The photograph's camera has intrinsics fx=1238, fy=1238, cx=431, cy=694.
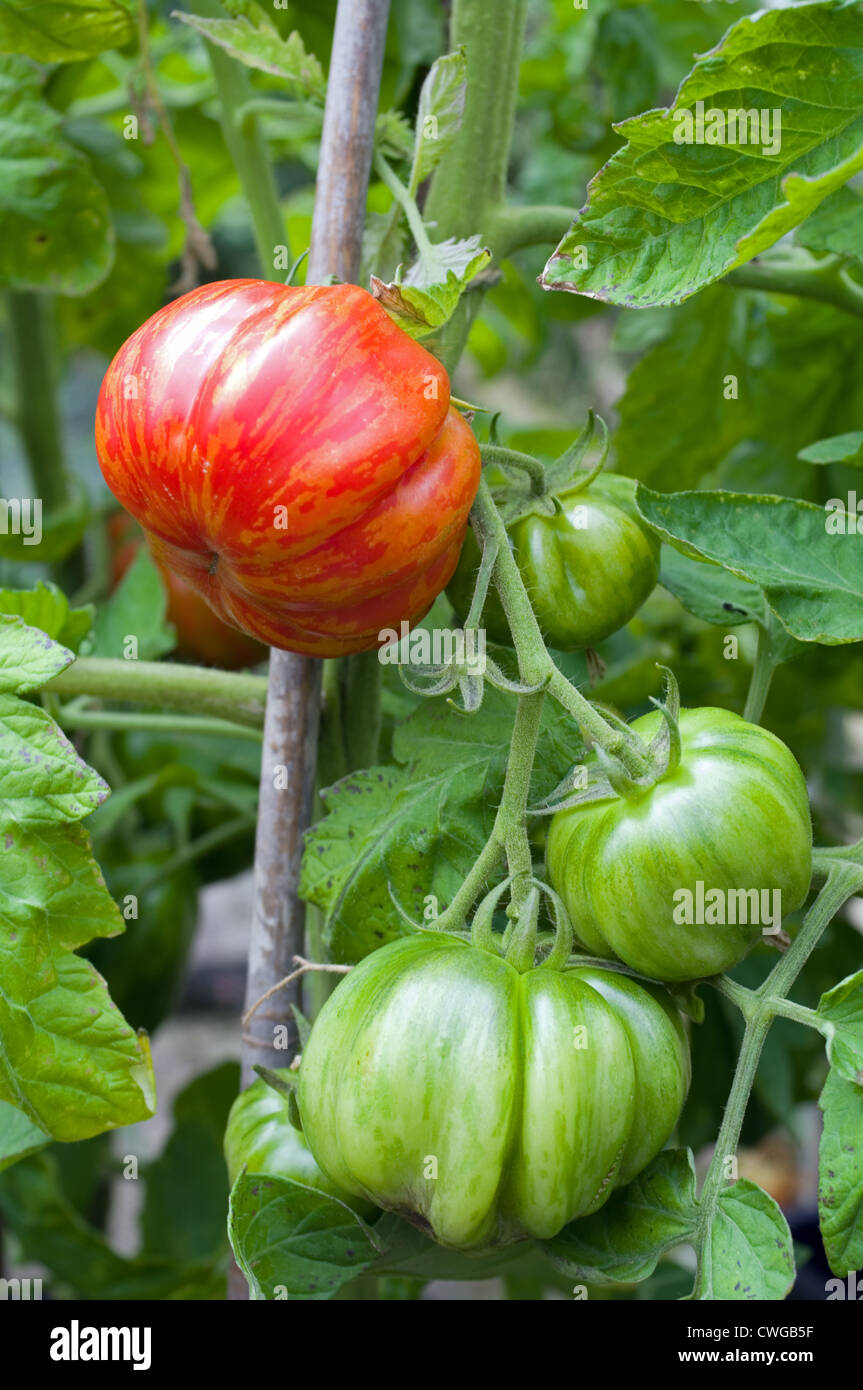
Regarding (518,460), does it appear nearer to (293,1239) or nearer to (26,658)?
(26,658)

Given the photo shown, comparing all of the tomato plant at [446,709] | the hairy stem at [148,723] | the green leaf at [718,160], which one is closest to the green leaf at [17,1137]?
the tomato plant at [446,709]

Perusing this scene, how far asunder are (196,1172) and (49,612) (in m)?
0.75

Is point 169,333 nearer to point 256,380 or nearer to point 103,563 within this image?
point 256,380

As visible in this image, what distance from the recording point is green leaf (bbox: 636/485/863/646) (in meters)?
0.62

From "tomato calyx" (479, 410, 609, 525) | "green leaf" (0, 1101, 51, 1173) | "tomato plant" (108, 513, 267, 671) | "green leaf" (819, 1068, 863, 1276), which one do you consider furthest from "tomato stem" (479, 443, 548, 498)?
"tomato plant" (108, 513, 267, 671)

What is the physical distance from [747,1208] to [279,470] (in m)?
0.38

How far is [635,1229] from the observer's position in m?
0.57

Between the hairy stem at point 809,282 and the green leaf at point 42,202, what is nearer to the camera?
the hairy stem at point 809,282

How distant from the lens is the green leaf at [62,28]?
0.82m

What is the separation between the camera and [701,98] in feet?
1.74

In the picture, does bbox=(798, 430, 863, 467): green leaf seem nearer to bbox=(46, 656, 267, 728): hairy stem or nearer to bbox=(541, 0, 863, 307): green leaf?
bbox=(541, 0, 863, 307): green leaf

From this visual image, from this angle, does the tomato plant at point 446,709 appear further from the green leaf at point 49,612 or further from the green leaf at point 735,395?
the green leaf at point 735,395

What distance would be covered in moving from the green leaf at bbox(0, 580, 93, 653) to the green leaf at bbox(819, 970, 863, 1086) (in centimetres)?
48

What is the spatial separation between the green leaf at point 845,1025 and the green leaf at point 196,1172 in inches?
33.2
